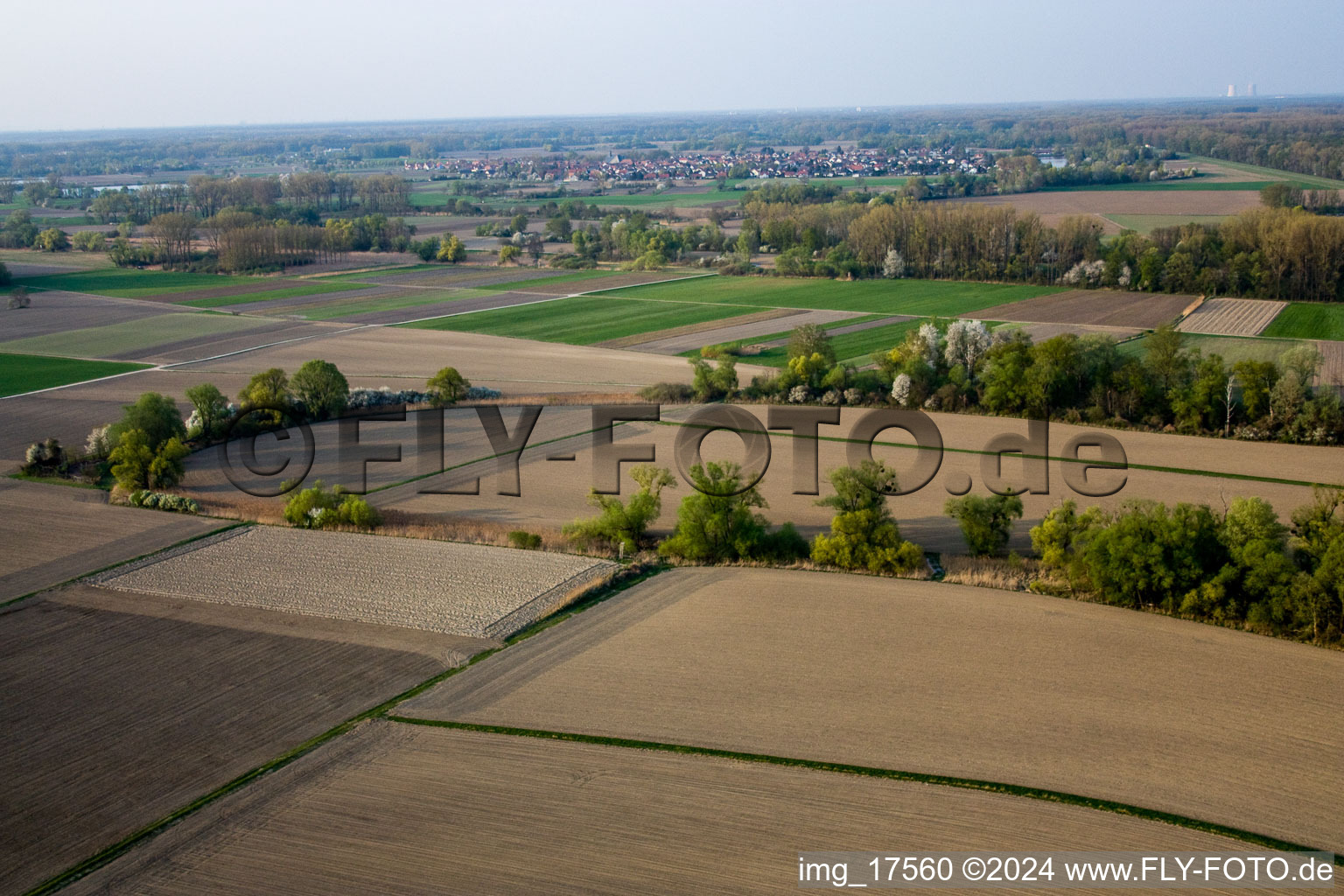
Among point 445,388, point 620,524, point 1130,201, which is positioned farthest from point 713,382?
point 1130,201

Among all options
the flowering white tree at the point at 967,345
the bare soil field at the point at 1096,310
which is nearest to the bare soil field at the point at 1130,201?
the bare soil field at the point at 1096,310

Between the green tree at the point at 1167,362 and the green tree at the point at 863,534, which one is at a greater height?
the green tree at the point at 1167,362

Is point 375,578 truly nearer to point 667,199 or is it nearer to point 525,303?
point 525,303

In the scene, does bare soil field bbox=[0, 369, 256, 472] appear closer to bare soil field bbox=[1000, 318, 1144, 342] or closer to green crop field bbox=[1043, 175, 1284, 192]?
bare soil field bbox=[1000, 318, 1144, 342]

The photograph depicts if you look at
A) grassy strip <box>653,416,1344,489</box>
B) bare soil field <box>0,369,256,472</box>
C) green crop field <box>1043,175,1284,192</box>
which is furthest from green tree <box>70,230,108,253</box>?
green crop field <box>1043,175,1284,192</box>

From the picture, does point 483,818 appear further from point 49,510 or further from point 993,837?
point 49,510

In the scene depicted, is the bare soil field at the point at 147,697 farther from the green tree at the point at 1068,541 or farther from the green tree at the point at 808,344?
the green tree at the point at 808,344

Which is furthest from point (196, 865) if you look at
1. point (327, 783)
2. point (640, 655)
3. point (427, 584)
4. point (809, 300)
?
point (809, 300)
